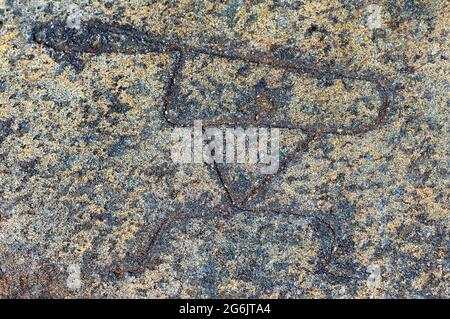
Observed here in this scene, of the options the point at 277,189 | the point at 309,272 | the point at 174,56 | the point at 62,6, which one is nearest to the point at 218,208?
the point at 277,189

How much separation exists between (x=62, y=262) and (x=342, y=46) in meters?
0.97

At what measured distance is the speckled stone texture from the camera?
185 centimetres

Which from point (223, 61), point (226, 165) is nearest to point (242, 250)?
point (226, 165)

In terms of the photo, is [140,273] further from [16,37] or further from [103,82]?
[16,37]

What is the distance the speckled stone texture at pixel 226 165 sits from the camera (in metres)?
1.85

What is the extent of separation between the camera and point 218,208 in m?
1.88
